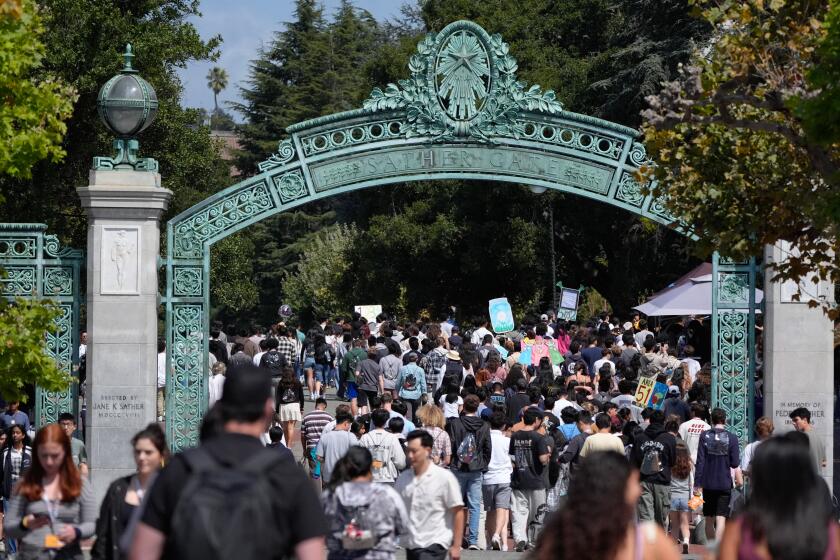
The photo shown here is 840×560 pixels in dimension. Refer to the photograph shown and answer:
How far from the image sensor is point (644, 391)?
17.7m

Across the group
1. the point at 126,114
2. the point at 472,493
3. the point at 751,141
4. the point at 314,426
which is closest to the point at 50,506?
the point at 751,141

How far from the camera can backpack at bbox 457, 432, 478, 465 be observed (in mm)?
14445

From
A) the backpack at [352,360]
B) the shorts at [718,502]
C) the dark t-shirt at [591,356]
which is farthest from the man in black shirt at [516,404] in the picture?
the backpack at [352,360]

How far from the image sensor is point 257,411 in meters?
5.64

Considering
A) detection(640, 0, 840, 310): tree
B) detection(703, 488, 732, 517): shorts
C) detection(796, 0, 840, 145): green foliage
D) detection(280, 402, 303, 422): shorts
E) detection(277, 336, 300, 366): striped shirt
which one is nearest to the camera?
detection(796, 0, 840, 145): green foliage

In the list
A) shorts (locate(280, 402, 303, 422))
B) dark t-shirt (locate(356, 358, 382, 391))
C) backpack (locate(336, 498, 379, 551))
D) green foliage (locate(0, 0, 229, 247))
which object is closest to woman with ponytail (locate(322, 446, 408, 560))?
backpack (locate(336, 498, 379, 551))

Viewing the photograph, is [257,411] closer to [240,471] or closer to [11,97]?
[240,471]

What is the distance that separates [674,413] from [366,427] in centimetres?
342

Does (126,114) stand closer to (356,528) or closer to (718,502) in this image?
(718,502)

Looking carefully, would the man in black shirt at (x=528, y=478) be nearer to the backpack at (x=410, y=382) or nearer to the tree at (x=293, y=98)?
the backpack at (x=410, y=382)

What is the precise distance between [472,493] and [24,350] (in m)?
4.93

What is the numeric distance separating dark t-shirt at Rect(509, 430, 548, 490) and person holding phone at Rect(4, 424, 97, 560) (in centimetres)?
723

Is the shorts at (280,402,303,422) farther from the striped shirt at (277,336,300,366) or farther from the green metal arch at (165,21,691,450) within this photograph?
the striped shirt at (277,336,300,366)

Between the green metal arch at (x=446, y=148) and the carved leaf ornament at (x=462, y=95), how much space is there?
1 centimetres
